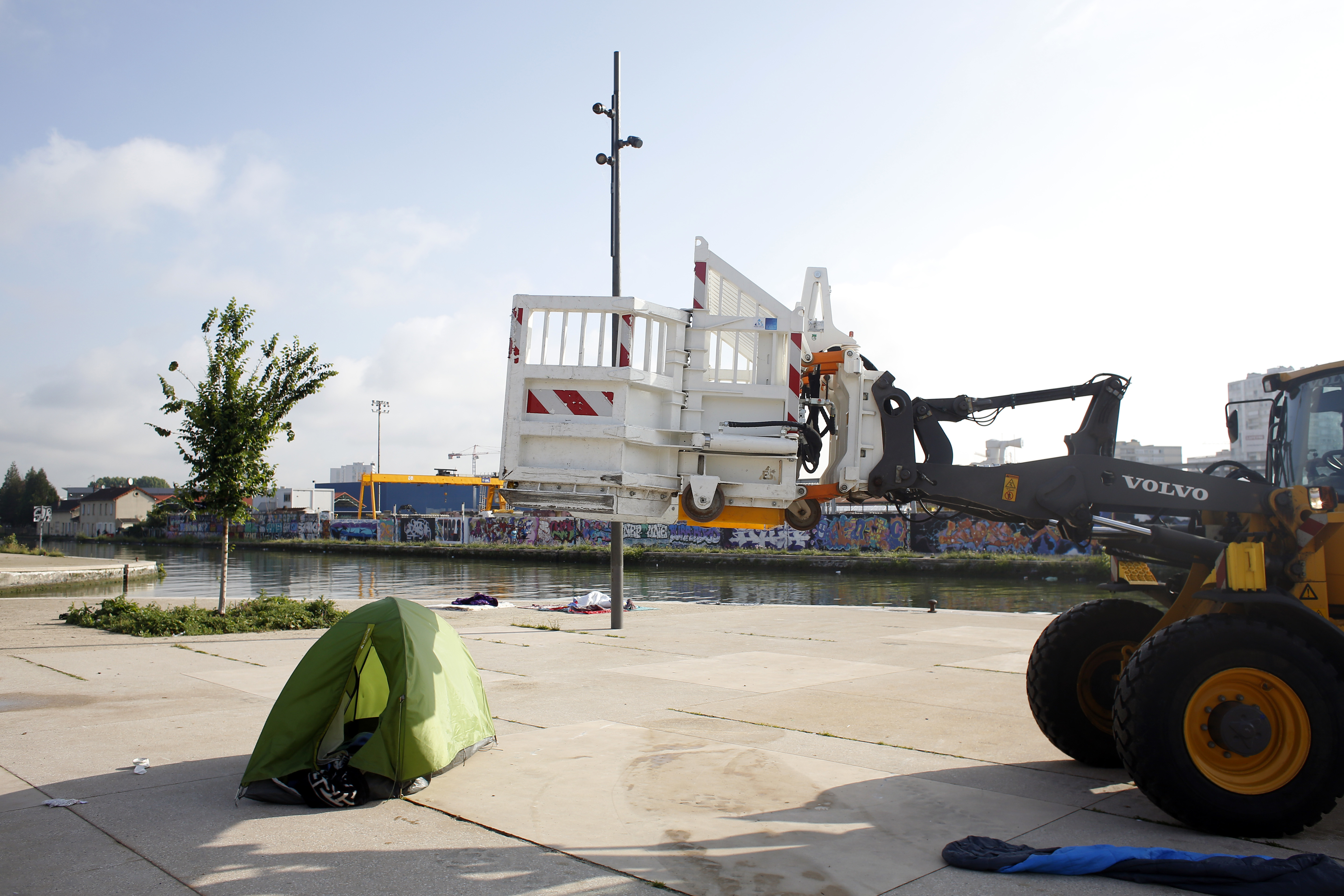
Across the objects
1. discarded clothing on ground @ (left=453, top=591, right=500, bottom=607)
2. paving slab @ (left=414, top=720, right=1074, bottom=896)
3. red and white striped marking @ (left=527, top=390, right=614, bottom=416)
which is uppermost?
red and white striped marking @ (left=527, top=390, right=614, bottom=416)

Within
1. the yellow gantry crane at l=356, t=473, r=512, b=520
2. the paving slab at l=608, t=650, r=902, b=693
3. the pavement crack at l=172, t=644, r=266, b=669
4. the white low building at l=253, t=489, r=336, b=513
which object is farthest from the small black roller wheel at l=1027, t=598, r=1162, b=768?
the white low building at l=253, t=489, r=336, b=513

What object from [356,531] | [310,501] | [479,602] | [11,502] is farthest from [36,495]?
[479,602]

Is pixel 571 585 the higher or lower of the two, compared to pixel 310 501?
lower

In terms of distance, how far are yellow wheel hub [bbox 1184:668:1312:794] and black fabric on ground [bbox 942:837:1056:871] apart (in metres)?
1.11

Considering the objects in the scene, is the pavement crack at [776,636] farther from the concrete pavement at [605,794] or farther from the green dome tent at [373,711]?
the green dome tent at [373,711]

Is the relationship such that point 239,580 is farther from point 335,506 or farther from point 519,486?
point 335,506

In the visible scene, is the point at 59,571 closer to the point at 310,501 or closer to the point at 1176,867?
the point at 1176,867

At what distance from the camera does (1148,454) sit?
84.7ft

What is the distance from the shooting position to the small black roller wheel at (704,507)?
6.18 metres

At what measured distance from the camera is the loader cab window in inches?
213

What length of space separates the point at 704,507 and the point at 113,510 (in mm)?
126493

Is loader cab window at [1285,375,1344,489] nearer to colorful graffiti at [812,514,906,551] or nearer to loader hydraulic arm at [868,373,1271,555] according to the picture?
loader hydraulic arm at [868,373,1271,555]

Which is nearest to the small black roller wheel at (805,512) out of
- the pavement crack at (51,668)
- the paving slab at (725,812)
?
the paving slab at (725,812)

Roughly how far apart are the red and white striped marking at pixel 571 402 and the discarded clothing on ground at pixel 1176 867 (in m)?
3.34
